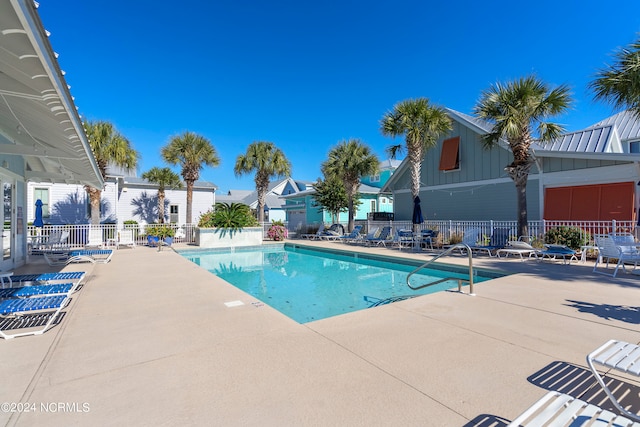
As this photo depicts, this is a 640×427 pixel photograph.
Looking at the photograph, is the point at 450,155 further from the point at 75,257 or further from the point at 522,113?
the point at 75,257

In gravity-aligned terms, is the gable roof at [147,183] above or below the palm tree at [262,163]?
below

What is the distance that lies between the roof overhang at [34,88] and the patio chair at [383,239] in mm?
12533

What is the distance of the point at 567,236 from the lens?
433 inches

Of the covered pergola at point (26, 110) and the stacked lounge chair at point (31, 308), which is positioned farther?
the stacked lounge chair at point (31, 308)

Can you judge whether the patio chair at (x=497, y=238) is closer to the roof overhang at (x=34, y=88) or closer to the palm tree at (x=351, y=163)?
the palm tree at (x=351, y=163)

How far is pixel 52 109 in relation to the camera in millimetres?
4301

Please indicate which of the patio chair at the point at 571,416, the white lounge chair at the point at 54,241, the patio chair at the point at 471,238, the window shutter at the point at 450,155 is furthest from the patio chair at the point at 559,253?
the white lounge chair at the point at 54,241

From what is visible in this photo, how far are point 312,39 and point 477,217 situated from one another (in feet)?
47.9

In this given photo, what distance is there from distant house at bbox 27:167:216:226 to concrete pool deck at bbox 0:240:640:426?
1783cm

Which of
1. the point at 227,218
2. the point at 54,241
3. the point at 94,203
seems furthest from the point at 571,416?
the point at 94,203

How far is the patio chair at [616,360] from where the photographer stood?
87.3 inches

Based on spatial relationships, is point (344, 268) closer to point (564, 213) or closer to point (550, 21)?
point (564, 213)

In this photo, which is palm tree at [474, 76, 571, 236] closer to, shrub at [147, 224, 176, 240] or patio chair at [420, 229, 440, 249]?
patio chair at [420, 229, 440, 249]

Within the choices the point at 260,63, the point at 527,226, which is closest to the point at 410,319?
the point at 527,226
